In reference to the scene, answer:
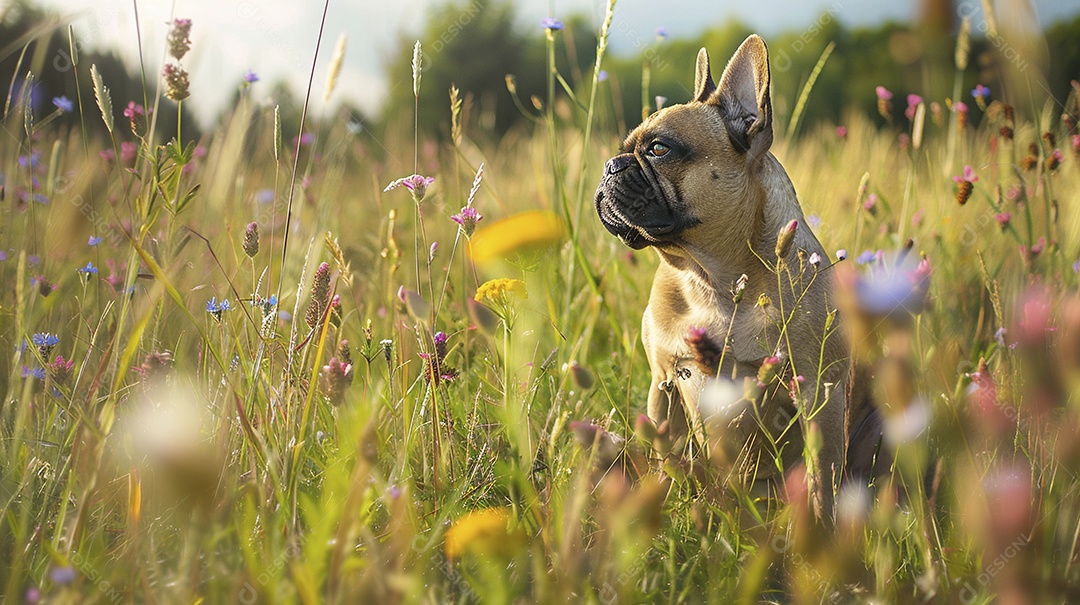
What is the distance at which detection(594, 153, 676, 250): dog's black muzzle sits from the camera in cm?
242

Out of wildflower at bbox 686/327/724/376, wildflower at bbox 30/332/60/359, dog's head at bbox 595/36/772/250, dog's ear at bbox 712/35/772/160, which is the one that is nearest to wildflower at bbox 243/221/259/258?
wildflower at bbox 30/332/60/359

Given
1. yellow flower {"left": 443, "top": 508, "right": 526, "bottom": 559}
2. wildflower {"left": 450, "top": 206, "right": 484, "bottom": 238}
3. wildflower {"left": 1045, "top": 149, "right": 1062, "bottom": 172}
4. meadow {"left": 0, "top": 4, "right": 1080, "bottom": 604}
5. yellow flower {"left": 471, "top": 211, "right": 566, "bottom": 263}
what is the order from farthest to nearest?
1. wildflower {"left": 1045, "top": 149, "right": 1062, "bottom": 172}
2. yellow flower {"left": 471, "top": 211, "right": 566, "bottom": 263}
3. wildflower {"left": 450, "top": 206, "right": 484, "bottom": 238}
4. yellow flower {"left": 443, "top": 508, "right": 526, "bottom": 559}
5. meadow {"left": 0, "top": 4, "right": 1080, "bottom": 604}

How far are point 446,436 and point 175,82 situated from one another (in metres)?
0.99

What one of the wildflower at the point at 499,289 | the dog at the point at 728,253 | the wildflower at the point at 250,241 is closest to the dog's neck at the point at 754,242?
the dog at the point at 728,253

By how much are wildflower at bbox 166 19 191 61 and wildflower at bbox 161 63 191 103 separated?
0.03 metres

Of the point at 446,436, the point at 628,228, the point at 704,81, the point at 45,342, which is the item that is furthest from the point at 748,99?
the point at 45,342

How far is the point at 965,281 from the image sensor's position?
3516mm

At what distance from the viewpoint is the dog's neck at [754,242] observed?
240 centimetres

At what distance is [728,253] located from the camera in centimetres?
245

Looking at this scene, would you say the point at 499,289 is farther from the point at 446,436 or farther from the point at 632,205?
the point at 632,205

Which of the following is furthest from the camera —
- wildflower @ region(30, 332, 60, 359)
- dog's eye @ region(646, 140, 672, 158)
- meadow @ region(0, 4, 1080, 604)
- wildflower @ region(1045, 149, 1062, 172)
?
wildflower @ region(1045, 149, 1062, 172)

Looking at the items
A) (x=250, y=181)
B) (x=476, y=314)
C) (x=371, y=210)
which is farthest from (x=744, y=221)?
(x=371, y=210)

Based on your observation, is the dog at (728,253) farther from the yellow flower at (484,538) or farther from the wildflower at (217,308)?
the wildflower at (217,308)

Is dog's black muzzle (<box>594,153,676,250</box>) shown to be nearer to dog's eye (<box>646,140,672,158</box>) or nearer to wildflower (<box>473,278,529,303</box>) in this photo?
dog's eye (<box>646,140,672,158</box>)
